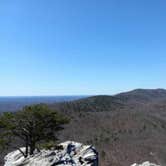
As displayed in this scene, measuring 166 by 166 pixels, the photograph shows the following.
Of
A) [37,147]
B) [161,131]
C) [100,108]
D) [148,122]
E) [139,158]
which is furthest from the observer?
[100,108]

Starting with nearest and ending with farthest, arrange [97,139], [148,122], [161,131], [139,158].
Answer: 1. [139,158]
2. [97,139]
3. [161,131]
4. [148,122]

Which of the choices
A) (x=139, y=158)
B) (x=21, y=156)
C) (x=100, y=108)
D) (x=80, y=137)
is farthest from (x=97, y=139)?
(x=100, y=108)

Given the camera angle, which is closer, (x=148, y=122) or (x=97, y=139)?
(x=97, y=139)

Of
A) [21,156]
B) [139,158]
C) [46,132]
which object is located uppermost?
[46,132]

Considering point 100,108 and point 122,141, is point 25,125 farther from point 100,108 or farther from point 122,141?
point 100,108

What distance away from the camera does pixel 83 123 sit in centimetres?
9862

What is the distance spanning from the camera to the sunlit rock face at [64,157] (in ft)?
87.6

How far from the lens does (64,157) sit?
27500 millimetres

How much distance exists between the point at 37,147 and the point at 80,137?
5183 centimetres

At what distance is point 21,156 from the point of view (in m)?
33.1

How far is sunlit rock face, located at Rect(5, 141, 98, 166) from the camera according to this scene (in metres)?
26.7

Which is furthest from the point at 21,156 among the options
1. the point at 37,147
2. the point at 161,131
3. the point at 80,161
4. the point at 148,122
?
the point at 148,122

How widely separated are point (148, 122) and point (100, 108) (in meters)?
54.4

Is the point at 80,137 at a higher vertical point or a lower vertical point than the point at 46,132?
lower
